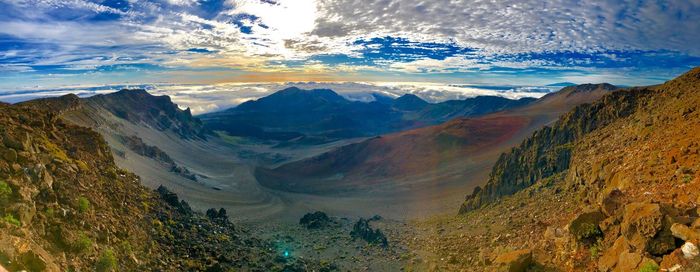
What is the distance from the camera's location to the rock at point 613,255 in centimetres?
1034

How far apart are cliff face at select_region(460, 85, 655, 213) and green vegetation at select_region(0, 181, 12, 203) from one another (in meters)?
30.7

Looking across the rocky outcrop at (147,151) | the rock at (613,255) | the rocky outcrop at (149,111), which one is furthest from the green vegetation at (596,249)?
the rocky outcrop at (149,111)

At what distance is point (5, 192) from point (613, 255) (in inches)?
663

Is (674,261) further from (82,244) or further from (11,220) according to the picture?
(11,220)

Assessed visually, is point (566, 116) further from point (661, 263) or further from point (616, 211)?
point (661, 263)

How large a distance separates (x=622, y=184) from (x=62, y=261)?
713 inches

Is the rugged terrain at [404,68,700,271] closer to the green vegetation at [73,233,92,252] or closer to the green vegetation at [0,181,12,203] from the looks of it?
the green vegetation at [73,233,92,252]

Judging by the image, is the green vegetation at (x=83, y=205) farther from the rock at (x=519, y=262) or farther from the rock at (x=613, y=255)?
the rock at (x=613, y=255)

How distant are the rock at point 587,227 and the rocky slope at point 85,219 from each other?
14.1 meters

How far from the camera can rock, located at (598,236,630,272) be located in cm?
1034

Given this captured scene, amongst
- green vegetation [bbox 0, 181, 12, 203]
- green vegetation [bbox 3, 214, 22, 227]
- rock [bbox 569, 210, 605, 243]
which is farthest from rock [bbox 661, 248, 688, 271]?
green vegetation [bbox 0, 181, 12, 203]

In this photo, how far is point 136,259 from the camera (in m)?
16.8

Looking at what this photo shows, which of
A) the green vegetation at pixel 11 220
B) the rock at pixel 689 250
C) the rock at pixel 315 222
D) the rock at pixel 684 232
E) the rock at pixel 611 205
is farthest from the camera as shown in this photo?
the rock at pixel 315 222

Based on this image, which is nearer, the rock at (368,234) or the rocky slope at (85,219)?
the rocky slope at (85,219)
